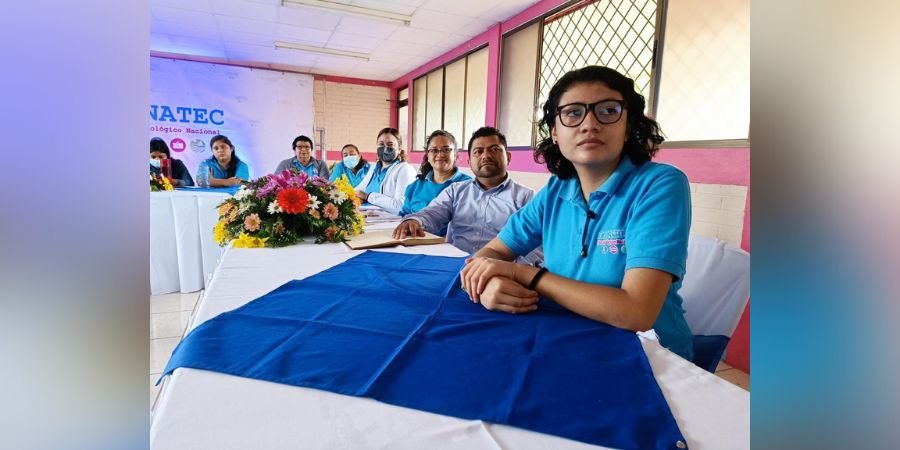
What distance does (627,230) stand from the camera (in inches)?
47.3

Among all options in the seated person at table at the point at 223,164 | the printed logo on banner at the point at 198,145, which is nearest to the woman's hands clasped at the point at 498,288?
the seated person at table at the point at 223,164

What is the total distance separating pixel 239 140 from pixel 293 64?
155cm

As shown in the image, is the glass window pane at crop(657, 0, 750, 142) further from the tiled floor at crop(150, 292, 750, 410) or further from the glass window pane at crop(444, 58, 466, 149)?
the glass window pane at crop(444, 58, 466, 149)

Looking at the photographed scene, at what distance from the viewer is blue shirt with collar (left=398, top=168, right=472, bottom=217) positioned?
3.53m

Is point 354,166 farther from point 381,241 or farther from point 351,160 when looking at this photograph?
point 381,241

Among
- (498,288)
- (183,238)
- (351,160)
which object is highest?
(351,160)

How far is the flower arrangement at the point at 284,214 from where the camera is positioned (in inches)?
78.1

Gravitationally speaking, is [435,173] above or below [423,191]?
above

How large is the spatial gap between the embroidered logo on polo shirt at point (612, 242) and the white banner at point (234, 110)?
769 centimetres

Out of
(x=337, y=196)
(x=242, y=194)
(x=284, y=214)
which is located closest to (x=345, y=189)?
(x=337, y=196)

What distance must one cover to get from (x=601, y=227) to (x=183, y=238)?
361 centimetres

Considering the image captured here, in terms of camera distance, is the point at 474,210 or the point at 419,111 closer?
the point at 474,210
